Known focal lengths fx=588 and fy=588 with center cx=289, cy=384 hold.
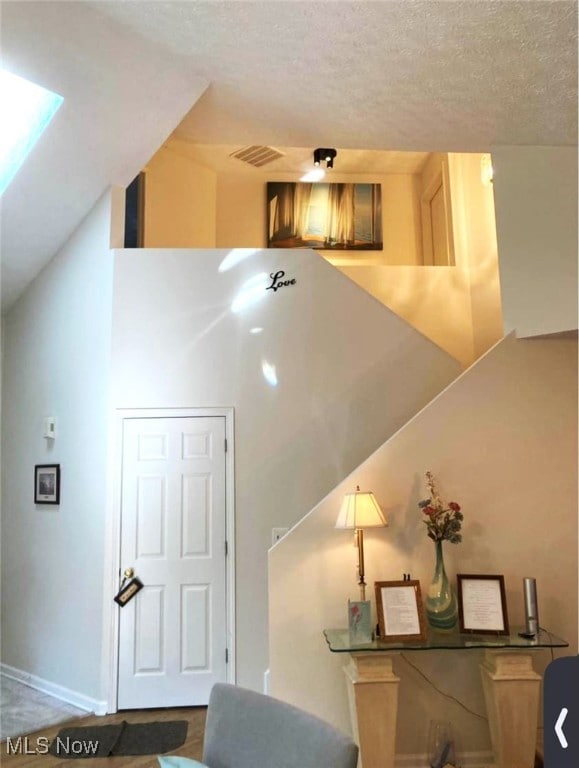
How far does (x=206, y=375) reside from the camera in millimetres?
4203

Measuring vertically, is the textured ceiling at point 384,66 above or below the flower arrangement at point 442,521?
above

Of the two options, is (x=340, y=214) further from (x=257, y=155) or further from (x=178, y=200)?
(x=178, y=200)

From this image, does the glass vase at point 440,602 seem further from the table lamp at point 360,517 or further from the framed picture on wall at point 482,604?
the table lamp at point 360,517

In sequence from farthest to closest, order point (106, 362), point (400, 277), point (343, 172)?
point (343, 172), point (400, 277), point (106, 362)

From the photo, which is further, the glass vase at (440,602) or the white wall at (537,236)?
the white wall at (537,236)

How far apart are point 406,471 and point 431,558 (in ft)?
1.61

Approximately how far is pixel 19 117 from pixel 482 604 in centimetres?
404

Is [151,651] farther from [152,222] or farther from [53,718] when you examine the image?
→ [152,222]

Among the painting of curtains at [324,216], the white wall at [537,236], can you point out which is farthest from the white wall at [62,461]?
the white wall at [537,236]

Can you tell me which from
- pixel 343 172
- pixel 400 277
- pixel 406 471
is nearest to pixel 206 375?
pixel 406 471

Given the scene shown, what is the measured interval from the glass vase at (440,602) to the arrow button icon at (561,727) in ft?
5.26


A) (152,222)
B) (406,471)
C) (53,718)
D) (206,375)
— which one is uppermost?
(152,222)

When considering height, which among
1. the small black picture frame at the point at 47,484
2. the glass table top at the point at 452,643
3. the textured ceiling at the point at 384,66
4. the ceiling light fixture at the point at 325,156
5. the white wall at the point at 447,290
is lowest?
the glass table top at the point at 452,643

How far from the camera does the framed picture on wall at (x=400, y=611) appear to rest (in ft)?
9.49
